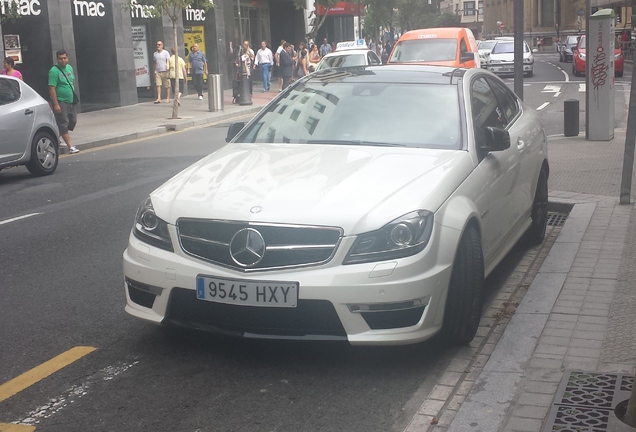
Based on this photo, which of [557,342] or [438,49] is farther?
[438,49]

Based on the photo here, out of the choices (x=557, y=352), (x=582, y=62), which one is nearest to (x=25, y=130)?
(x=557, y=352)

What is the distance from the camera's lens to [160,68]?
28719 millimetres

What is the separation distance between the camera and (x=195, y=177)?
17.8ft

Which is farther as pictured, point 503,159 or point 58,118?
point 58,118

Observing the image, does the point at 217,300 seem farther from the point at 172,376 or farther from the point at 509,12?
the point at 509,12

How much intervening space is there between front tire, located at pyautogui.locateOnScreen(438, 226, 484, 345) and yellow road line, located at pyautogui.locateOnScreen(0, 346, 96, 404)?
78.8 inches

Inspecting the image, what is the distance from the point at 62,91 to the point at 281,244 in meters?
13.2

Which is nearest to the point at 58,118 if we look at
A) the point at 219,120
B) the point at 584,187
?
the point at 219,120

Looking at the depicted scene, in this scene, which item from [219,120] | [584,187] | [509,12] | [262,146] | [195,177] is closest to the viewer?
[195,177]

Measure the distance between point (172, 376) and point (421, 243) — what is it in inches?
56.8

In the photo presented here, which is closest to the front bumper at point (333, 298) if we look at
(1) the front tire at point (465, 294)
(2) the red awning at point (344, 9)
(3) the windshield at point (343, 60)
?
(1) the front tire at point (465, 294)

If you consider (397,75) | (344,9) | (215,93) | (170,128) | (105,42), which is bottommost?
(170,128)

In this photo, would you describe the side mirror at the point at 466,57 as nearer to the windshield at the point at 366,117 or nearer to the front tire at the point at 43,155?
the front tire at the point at 43,155

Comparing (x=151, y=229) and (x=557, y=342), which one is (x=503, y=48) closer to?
(x=557, y=342)
